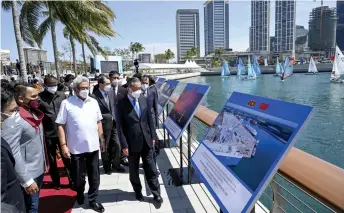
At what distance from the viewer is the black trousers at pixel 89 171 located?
339cm

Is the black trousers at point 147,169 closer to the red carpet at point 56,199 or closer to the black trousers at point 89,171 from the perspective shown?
the black trousers at point 89,171

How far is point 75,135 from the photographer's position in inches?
128

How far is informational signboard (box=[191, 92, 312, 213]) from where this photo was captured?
4.94 ft

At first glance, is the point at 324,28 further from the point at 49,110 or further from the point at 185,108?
the point at 49,110

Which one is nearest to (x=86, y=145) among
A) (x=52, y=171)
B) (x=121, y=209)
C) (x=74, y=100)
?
(x=74, y=100)

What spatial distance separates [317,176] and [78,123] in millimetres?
2592

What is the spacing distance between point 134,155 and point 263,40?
166m

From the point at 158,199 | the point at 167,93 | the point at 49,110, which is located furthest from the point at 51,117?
the point at 167,93

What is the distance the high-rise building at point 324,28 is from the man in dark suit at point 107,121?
15093cm

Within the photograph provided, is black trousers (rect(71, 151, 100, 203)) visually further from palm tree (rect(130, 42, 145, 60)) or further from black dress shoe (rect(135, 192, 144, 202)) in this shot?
palm tree (rect(130, 42, 145, 60))

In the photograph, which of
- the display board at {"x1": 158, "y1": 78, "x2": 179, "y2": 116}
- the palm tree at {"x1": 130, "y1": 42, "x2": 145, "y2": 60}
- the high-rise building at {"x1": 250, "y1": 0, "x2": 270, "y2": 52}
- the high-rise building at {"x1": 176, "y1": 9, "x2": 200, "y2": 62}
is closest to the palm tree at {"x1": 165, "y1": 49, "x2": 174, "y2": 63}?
the palm tree at {"x1": 130, "y1": 42, "x2": 145, "y2": 60}

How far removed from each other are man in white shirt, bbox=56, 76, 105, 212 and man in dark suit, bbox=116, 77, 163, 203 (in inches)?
13.8

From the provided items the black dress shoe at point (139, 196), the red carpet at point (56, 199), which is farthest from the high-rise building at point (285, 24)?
the red carpet at point (56, 199)

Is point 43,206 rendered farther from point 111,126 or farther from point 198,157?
point 198,157
